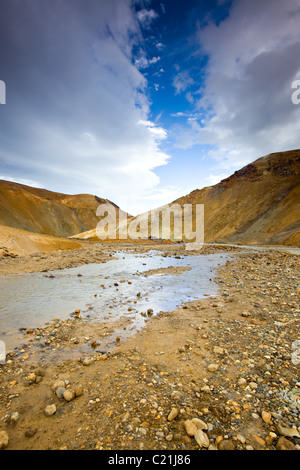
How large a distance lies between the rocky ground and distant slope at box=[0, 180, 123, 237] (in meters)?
77.5

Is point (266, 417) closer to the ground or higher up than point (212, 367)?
higher up

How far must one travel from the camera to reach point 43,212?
294 feet

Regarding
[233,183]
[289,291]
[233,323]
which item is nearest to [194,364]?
[233,323]

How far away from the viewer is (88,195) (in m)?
129

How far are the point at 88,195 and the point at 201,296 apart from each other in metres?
130

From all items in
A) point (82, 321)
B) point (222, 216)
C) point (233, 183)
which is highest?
point (233, 183)

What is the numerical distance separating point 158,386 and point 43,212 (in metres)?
99.3

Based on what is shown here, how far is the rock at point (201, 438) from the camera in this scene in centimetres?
235

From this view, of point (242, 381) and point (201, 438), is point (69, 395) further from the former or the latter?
point (242, 381)

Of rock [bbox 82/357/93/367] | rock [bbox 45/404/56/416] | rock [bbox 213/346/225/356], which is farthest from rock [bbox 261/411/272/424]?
rock [bbox 82/357/93/367]

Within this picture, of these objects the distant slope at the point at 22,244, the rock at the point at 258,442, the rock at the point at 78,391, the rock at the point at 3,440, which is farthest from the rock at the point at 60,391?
the distant slope at the point at 22,244

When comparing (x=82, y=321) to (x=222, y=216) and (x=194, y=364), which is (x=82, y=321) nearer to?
(x=194, y=364)

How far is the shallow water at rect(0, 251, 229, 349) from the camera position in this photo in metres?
6.71

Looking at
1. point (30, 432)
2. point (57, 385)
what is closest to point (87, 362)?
point (57, 385)
